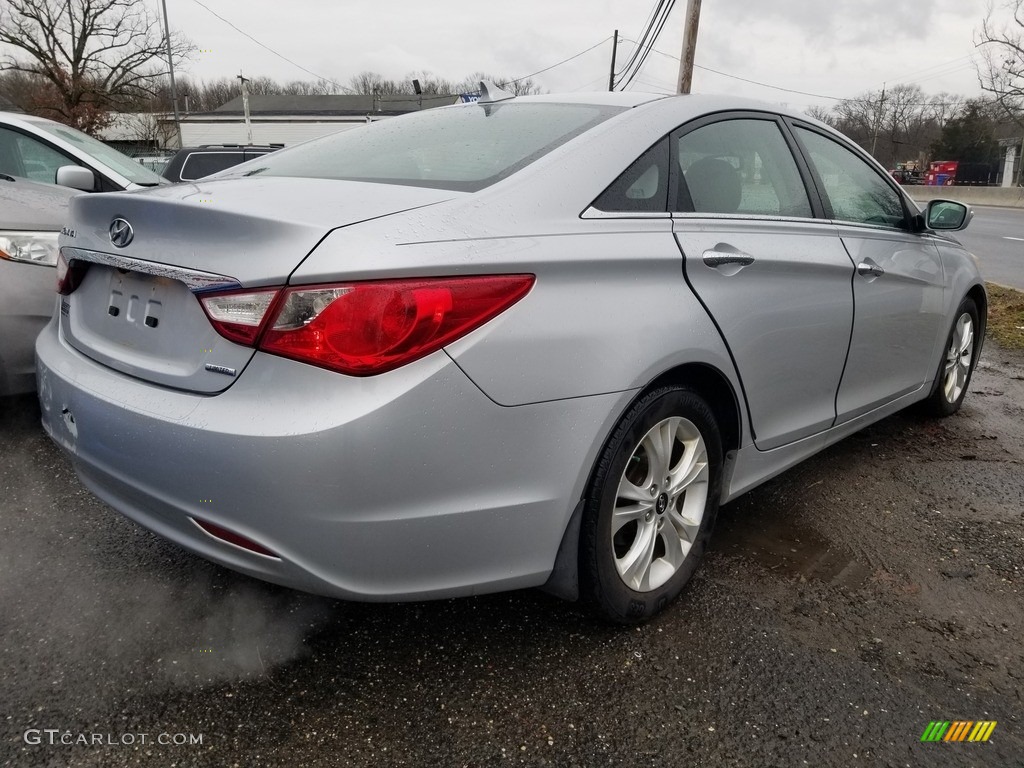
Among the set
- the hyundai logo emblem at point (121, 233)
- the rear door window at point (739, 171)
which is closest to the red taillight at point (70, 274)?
the hyundai logo emblem at point (121, 233)

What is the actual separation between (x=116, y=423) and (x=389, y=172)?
983mm

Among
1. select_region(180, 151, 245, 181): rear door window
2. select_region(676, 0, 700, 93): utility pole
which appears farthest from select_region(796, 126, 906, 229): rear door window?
select_region(676, 0, 700, 93): utility pole

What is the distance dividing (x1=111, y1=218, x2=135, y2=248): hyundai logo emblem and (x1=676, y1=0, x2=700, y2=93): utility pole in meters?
18.1

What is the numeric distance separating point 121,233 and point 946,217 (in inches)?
141

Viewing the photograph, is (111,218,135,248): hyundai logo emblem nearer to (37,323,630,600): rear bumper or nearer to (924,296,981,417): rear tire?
(37,323,630,600): rear bumper

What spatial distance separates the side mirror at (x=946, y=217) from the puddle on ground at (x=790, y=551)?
1.73 metres

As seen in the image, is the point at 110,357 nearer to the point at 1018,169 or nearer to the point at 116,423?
the point at 116,423

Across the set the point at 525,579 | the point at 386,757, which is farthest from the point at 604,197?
the point at 386,757

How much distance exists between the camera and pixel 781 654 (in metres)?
2.21

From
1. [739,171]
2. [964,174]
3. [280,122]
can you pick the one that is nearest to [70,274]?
[739,171]

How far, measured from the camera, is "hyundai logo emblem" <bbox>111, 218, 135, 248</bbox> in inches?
77.6

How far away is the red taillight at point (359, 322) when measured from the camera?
1.62 metres

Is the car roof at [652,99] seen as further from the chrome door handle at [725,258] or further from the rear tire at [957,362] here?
the rear tire at [957,362]
